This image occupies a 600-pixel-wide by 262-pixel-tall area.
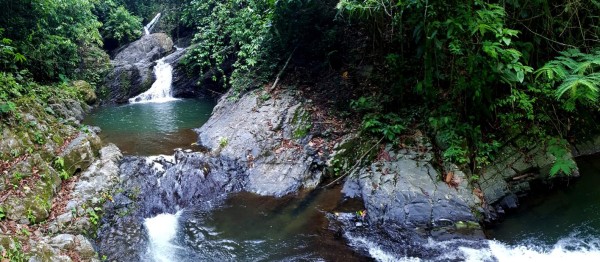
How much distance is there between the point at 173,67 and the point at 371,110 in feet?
38.0

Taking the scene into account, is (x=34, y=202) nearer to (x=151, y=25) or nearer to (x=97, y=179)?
(x=97, y=179)

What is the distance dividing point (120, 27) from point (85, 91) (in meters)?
6.35

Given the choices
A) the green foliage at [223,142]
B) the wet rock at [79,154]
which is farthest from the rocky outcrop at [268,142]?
the wet rock at [79,154]

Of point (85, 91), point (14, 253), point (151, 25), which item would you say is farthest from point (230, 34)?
point (14, 253)

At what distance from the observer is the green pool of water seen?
27.8 feet

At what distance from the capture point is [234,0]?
12977 mm

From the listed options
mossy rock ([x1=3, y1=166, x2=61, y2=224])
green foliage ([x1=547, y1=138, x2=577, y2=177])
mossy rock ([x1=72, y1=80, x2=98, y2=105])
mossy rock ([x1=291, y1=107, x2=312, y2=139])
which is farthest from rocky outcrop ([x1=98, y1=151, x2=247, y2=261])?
mossy rock ([x1=72, y1=80, x2=98, y2=105])

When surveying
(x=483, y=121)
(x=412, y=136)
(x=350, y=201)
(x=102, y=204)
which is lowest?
(x=102, y=204)

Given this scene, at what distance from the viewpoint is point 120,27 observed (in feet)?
61.3

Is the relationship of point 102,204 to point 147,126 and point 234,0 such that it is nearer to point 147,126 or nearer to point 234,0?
point 147,126

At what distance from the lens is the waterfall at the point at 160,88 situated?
51.0ft

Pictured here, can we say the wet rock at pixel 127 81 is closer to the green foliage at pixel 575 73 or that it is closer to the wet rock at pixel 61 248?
the wet rock at pixel 61 248

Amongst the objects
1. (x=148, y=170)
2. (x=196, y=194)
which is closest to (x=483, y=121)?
(x=196, y=194)

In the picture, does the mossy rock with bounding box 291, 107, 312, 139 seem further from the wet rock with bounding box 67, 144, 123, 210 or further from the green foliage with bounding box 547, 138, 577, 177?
the green foliage with bounding box 547, 138, 577, 177
